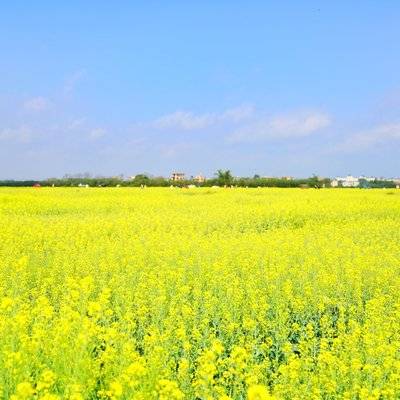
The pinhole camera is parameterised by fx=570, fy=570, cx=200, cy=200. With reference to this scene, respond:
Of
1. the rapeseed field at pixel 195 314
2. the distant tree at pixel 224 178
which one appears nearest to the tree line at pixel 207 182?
the distant tree at pixel 224 178

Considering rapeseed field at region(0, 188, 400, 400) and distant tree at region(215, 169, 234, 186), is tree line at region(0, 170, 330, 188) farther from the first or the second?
rapeseed field at region(0, 188, 400, 400)

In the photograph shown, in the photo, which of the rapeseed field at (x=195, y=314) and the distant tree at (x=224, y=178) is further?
the distant tree at (x=224, y=178)

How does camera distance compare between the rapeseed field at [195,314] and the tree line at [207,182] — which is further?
the tree line at [207,182]

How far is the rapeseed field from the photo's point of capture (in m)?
4.81

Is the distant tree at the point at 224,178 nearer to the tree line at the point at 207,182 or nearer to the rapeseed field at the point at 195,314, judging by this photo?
the tree line at the point at 207,182

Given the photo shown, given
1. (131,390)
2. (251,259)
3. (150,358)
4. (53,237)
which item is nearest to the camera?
(131,390)

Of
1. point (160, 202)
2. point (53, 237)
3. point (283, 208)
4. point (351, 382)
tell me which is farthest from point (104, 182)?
point (351, 382)

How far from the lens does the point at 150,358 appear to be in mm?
5203

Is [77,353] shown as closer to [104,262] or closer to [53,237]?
[104,262]

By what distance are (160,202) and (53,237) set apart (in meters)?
17.0

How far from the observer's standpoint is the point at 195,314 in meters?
7.66

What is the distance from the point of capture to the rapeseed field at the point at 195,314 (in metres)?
4.81

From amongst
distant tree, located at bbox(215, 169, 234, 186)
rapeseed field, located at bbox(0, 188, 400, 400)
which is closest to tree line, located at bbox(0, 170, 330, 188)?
distant tree, located at bbox(215, 169, 234, 186)

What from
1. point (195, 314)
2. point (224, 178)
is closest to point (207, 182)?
point (224, 178)
